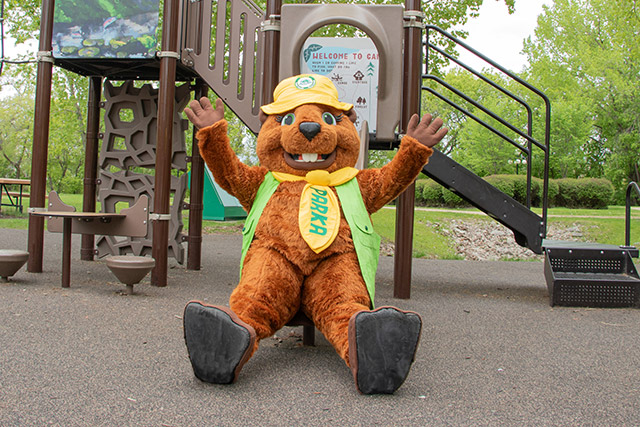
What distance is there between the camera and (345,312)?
325cm

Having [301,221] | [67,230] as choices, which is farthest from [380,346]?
[67,230]

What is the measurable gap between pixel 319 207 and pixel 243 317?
0.86 metres

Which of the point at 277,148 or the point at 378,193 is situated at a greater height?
the point at 277,148

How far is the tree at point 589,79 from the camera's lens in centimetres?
2902

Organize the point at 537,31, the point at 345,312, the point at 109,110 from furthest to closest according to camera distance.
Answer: the point at 537,31
the point at 109,110
the point at 345,312

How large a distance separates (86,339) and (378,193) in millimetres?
2188

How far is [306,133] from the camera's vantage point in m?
3.64

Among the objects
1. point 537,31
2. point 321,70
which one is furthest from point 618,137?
point 321,70

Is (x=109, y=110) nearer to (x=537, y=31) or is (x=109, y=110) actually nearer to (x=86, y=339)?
(x=86, y=339)

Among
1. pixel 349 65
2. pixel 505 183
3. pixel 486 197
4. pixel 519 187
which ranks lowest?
pixel 486 197

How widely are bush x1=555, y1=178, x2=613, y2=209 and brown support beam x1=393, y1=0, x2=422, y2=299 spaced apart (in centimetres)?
1703

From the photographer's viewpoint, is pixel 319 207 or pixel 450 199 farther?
pixel 450 199

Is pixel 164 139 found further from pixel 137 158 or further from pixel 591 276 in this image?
pixel 591 276

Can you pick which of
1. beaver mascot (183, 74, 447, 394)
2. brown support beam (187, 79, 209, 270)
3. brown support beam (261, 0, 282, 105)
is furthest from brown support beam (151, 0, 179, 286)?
beaver mascot (183, 74, 447, 394)
